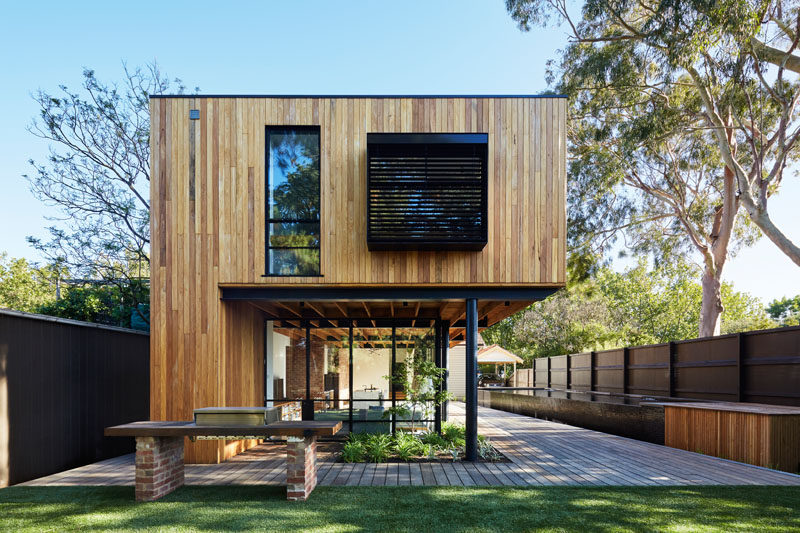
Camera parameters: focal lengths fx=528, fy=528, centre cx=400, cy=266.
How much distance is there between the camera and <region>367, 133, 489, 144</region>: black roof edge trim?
7688 millimetres

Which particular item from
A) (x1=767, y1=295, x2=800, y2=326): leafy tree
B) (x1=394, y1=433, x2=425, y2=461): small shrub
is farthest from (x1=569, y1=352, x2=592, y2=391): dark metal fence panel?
(x1=767, y1=295, x2=800, y2=326): leafy tree

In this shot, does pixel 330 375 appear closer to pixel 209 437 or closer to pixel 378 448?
pixel 378 448

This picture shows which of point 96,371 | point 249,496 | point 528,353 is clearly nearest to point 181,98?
point 96,371

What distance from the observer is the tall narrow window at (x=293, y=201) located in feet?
25.6

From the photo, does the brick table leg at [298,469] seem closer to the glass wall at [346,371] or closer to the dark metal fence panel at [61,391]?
the dark metal fence panel at [61,391]

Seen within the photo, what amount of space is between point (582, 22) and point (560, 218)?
10015mm

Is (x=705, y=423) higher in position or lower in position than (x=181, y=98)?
lower

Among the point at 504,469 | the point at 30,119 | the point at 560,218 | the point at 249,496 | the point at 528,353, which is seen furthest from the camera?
the point at 528,353

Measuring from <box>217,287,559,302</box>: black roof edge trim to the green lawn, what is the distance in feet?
9.14

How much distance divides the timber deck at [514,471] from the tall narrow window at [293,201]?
9.09 feet

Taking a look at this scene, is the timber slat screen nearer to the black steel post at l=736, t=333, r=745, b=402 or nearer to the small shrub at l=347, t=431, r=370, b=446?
the black steel post at l=736, t=333, r=745, b=402

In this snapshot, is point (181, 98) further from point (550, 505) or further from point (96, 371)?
point (550, 505)

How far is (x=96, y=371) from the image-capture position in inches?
319

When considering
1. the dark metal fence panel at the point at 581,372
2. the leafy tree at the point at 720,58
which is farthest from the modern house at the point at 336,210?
the dark metal fence panel at the point at 581,372
